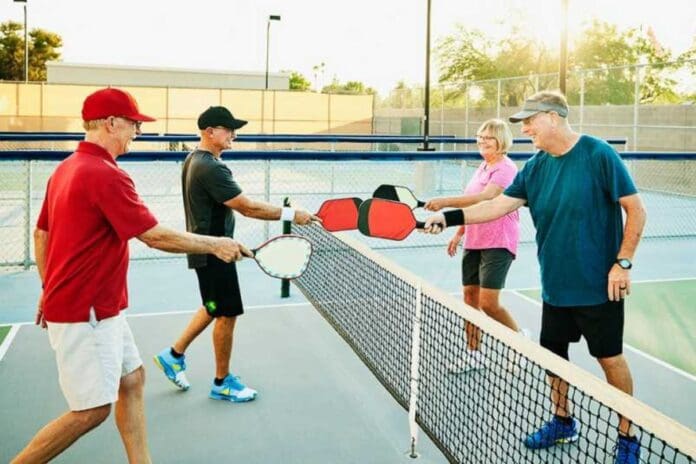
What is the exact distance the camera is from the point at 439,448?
4008mm

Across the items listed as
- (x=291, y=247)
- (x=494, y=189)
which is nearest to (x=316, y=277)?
(x=494, y=189)

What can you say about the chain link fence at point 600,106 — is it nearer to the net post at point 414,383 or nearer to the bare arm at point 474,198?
the bare arm at point 474,198

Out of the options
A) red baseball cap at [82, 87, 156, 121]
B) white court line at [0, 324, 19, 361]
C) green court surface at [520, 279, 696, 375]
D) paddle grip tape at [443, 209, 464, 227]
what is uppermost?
red baseball cap at [82, 87, 156, 121]

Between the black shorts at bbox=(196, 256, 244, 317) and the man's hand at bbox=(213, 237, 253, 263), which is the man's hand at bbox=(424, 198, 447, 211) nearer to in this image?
the black shorts at bbox=(196, 256, 244, 317)

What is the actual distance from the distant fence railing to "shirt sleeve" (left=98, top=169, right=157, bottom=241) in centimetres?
384

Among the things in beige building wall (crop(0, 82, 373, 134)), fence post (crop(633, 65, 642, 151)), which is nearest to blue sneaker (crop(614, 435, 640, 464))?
fence post (crop(633, 65, 642, 151))

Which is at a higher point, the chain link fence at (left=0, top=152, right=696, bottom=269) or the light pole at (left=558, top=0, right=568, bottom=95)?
the light pole at (left=558, top=0, right=568, bottom=95)

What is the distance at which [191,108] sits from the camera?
3253 centimetres

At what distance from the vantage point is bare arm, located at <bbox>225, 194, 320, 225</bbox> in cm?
485

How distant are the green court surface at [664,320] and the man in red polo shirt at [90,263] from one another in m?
4.33

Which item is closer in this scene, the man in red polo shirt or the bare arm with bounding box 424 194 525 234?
the man in red polo shirt

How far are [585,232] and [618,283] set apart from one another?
0.31 meters

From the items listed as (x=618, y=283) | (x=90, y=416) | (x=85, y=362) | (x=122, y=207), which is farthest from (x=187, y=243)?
(x=618, y=283)

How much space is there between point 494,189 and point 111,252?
296 centimetres
